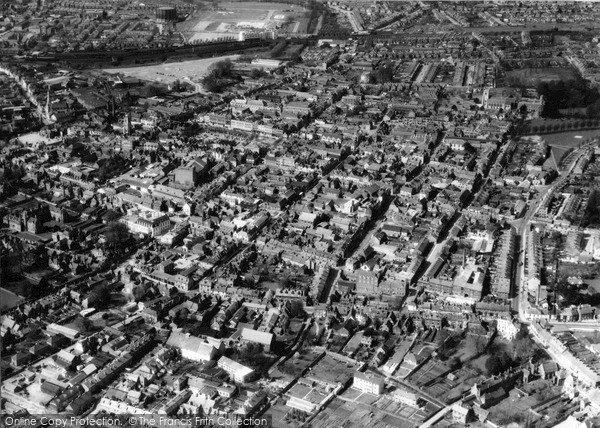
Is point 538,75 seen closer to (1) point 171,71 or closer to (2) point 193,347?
(1) point 171,71

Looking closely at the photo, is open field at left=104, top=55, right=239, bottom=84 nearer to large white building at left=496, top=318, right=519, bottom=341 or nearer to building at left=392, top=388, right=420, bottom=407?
large white building at left=496, top=318, right=519, bottom=341

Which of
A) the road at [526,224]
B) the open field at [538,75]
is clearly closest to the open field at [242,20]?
the open field at [538,75]

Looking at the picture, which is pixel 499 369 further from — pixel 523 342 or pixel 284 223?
pixel 284 223

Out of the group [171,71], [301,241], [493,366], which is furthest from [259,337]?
[171,71]

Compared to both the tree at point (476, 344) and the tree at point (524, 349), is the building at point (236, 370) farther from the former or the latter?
the tree at point (524, 349)

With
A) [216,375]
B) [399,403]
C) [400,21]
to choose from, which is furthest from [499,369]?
[400,21]

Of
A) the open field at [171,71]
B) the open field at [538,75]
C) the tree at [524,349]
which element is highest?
the open field at [538,75]

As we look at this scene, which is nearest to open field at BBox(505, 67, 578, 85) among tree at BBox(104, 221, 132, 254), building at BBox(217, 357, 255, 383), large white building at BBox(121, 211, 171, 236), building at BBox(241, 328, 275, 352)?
large white building at BBox(121, 211, 171, 236)
